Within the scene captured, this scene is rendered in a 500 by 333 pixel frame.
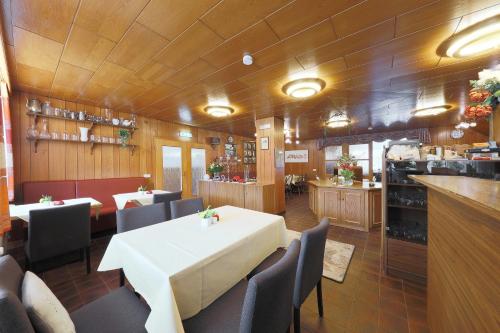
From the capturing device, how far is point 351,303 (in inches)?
72.0

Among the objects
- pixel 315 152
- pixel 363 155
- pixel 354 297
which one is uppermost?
pixel 315 152

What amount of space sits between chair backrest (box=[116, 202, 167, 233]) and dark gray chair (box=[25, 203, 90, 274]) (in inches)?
33.2

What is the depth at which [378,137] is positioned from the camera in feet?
25.3

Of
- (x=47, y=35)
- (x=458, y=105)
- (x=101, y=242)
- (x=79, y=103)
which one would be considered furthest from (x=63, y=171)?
(x=458, y=105)

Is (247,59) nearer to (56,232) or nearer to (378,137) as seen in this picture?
(56,232)

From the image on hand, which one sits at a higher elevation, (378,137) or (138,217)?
(378,137)

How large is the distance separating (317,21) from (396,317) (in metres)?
2.72

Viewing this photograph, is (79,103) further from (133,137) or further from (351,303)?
(351,303)

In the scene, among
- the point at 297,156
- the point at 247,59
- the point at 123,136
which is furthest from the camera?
the point at 297,156

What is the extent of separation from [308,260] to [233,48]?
7.21 feet

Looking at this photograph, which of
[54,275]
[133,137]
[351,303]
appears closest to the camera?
[351,303]

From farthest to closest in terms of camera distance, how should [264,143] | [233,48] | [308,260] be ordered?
[264,143] → [233,48] → [308,260]

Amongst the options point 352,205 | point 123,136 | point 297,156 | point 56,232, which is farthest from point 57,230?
point 297,156

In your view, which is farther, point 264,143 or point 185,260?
point 264,143
